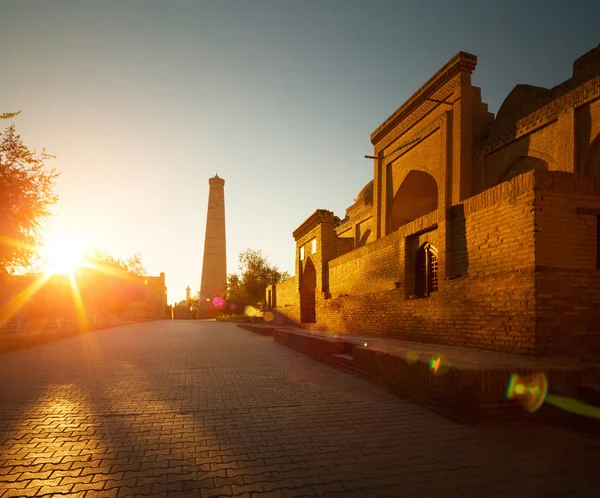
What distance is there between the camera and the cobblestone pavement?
2.69 meters

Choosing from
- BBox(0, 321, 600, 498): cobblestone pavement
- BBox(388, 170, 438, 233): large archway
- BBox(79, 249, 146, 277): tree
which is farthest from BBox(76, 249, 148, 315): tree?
BBox(0, 321, 600, 498): cobblestone pavement

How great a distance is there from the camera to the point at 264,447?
11.2 feet

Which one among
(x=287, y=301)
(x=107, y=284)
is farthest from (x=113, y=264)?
(x=287, y=301)

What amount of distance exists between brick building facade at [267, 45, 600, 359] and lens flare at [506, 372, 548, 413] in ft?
6.49

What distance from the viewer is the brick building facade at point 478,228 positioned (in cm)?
616

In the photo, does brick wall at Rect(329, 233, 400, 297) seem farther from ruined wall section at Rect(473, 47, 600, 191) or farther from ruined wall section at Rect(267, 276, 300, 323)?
ruined wall section at Rect(267, 276, 300, 323)

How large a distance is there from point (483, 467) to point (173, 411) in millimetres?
2994

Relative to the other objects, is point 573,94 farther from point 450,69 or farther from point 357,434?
point 357,434

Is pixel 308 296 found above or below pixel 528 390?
below

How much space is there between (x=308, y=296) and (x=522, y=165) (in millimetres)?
11813

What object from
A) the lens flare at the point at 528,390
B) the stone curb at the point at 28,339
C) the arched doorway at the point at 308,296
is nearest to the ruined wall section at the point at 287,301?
the arched doorway at the point at 308,296

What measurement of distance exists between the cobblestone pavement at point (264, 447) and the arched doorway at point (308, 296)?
50.3 feet

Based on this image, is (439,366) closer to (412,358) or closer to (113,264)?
(412,358)

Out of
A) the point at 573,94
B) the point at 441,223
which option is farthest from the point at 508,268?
the point at 573,94
